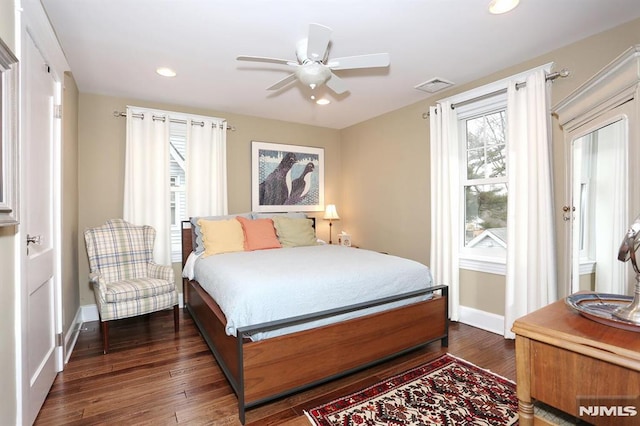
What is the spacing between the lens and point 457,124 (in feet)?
11.2

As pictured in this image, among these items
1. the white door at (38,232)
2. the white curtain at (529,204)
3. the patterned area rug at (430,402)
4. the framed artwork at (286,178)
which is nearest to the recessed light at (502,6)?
the white curtain at (529,204)

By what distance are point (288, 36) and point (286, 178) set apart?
2.45 metres

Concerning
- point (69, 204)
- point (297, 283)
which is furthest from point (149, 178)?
point (297, 283)

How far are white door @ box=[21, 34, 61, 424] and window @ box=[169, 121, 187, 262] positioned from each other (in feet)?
5.13

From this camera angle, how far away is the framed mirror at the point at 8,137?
129cm

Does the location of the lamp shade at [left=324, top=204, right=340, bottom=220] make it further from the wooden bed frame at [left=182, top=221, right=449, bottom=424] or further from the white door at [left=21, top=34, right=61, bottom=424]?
the white door at [left=21, top=34, right=61, bottom=424]

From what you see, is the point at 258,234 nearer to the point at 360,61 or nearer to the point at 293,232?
the point at 293,232

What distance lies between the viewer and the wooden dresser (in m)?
0.83

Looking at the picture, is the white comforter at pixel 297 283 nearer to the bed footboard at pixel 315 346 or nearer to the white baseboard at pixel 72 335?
the bed footboard at pixel 315 346

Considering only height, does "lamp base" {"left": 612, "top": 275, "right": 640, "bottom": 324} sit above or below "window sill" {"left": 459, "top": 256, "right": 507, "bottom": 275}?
above

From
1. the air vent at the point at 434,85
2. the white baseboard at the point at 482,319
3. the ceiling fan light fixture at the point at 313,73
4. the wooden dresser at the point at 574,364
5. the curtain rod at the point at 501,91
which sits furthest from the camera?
the air vent at the point at 434,85

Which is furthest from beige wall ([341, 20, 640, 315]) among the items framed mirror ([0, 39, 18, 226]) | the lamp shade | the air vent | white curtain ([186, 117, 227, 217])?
framed mirror ([0, 39, 18, 226])

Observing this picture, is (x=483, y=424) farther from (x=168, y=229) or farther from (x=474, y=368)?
(x=168, y=229)

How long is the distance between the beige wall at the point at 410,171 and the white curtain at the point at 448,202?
0.55 feet
